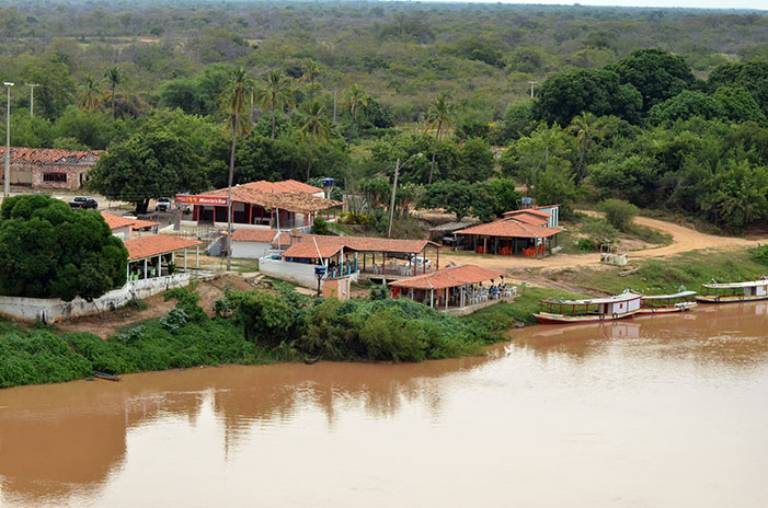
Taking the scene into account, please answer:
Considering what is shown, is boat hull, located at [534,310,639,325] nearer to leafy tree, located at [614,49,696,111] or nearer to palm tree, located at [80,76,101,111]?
leafy tree, located at [614,49,696,111]

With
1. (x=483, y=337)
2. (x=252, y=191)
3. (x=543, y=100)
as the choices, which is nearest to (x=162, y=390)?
(x=483, y=337)

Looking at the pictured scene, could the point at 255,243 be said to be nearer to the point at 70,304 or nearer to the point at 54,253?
the point at 70,304

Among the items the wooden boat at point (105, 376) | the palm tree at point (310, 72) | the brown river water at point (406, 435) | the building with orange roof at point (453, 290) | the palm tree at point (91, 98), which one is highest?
the palm tree at point (310, 72)

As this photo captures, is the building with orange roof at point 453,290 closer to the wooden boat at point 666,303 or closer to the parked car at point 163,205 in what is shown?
the wooden boat at point 666,303

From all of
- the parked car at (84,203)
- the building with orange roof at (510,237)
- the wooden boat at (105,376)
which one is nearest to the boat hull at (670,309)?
the building with orange roof at (510,237)

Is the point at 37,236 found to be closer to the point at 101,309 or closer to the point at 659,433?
the point at 101,309

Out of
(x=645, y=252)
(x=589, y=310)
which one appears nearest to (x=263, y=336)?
(x=589, y=310)

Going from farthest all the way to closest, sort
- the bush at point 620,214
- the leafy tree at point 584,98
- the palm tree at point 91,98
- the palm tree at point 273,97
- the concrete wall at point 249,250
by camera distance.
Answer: the leafy tree at point 584,98
the palm tree at point 91,98
the palm tree at point 273,97
the bush at point 620,214
the concrete wall at point 249,250
